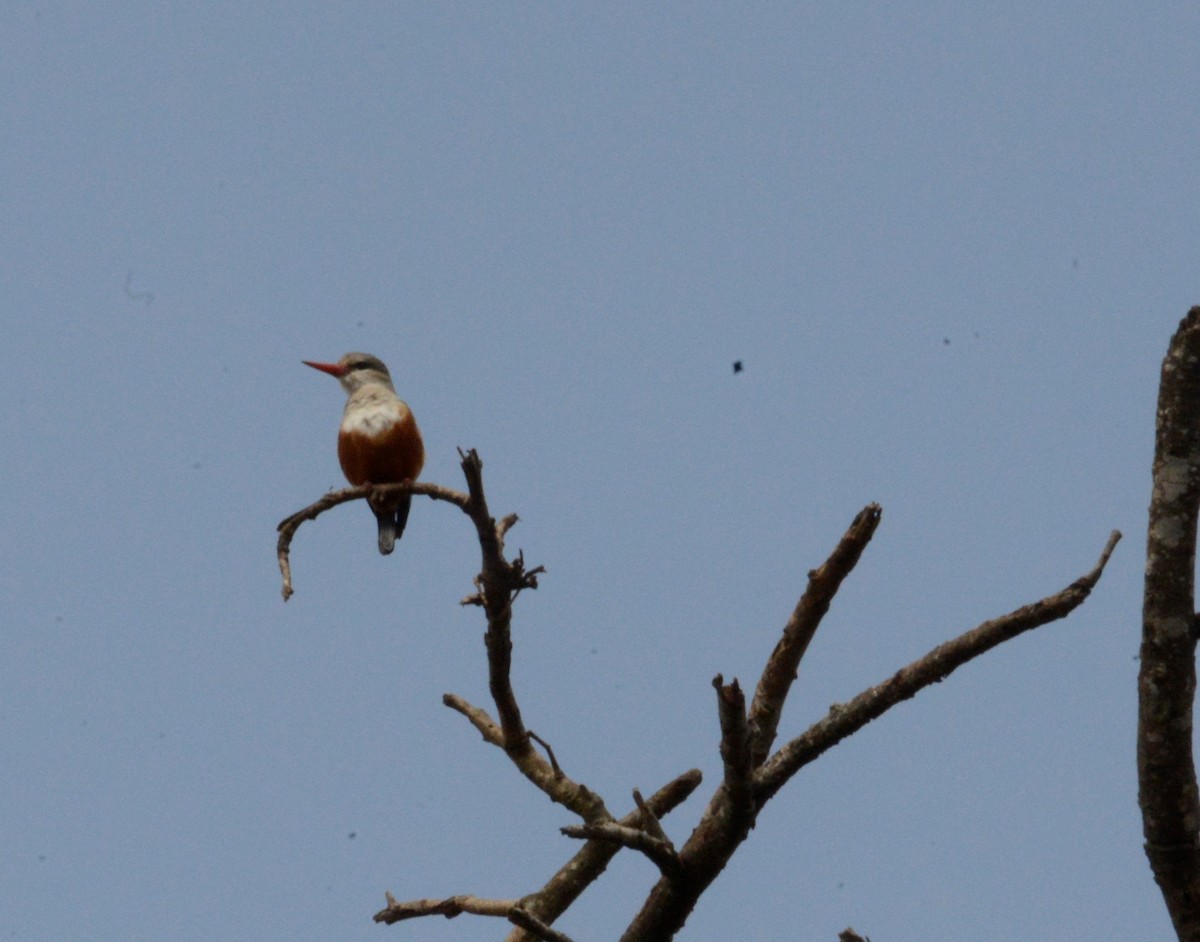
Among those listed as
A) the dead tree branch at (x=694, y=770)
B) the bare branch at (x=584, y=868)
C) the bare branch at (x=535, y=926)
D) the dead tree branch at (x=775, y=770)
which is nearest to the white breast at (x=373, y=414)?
the dead tree branch at (x=694, y=770)

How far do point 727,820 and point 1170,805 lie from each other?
1.18m

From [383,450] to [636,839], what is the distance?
13.3 feet

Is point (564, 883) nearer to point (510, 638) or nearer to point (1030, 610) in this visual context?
point (510, 638)

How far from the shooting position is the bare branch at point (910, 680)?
151 inches

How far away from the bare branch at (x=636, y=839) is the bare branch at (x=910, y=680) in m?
0.31

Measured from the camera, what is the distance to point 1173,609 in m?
3.62

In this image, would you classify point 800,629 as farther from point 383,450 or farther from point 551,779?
point 383,450

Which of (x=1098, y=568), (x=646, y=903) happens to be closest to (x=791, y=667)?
(x=646, y=903)

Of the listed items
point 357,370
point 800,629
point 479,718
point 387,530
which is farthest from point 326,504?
point 357,370

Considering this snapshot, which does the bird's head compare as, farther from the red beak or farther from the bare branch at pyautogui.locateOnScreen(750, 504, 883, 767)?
the bare branch at pyautogui.locateOnScreen(750, 504, 883, 767)

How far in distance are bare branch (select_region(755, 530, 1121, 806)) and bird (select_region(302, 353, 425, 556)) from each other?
12.1 ft

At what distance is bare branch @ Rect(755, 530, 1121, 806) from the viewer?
3.83 m

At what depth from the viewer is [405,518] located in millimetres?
7961

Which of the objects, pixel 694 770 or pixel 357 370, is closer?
pixel 694 770
